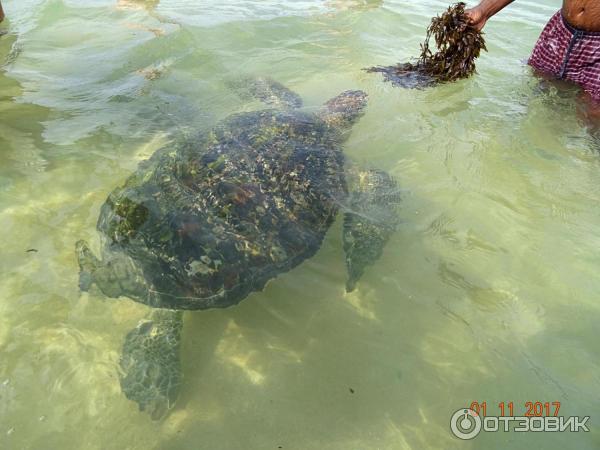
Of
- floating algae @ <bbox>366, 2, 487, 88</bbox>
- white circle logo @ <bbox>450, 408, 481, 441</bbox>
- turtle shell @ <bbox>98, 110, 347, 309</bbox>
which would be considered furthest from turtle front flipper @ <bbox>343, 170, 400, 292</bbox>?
floating algae @ <bbox>366, 2, 487, 88</bbox>

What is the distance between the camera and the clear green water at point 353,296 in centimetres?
219

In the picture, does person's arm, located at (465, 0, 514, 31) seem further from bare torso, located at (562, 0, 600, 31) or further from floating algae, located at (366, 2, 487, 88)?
bare torso, located at (562, 0, 600, 31)

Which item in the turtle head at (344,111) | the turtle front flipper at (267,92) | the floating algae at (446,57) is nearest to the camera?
the turtle head at (344,111)

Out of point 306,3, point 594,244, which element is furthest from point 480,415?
point 306,3

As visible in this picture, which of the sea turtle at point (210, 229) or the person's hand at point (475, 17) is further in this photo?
the person's hand at point (475, 17)

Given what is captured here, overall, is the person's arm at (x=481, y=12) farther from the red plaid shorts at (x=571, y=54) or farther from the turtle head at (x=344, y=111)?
the turtle head at (x=344, y=111)

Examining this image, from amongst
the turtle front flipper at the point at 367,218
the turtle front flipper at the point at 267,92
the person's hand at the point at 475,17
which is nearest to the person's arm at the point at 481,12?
the person's hand at the point at 475,17

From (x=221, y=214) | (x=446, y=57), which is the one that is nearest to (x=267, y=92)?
(x=446, y=57)

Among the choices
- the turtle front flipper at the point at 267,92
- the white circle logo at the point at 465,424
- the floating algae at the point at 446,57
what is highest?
the floating algae at the point at 446,57

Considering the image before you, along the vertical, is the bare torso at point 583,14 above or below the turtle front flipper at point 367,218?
above

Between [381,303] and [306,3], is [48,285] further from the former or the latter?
[306,3]

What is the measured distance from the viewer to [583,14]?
4.42 m
